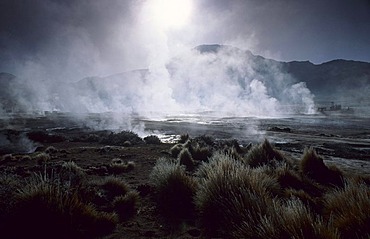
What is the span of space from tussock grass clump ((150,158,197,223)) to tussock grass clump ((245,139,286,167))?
444 cm

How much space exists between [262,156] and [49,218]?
822cm

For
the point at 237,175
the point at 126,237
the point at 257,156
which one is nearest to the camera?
the point at 126,237

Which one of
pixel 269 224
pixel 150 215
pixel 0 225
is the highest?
pixel 269 224

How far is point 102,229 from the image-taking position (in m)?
4.29

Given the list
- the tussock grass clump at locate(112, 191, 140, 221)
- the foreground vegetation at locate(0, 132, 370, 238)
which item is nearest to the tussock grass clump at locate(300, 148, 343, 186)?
the foreground vegetation at locate(0, 132, 370, 238)

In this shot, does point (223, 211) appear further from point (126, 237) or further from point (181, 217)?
point (126, 237)

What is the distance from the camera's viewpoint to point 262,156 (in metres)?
10.0

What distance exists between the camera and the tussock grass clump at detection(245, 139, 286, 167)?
9656 millimetres

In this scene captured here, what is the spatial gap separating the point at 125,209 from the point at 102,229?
1.24 meters

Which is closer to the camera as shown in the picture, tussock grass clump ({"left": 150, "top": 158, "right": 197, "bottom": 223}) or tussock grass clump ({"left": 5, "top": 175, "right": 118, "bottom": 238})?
tussock grass clump ({"left": 5, "top": 175, "right": 118, "bottom": 238})

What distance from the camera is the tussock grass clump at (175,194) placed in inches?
208

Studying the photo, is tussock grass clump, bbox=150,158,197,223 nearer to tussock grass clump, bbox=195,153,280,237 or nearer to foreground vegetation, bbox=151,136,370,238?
foreground vegetation, bbox=151,136,370,238

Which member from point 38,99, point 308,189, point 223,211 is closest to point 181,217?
point 223,211

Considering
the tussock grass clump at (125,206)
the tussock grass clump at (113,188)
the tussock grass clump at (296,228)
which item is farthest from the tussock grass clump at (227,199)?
the tussock grass clump at (113,188)
